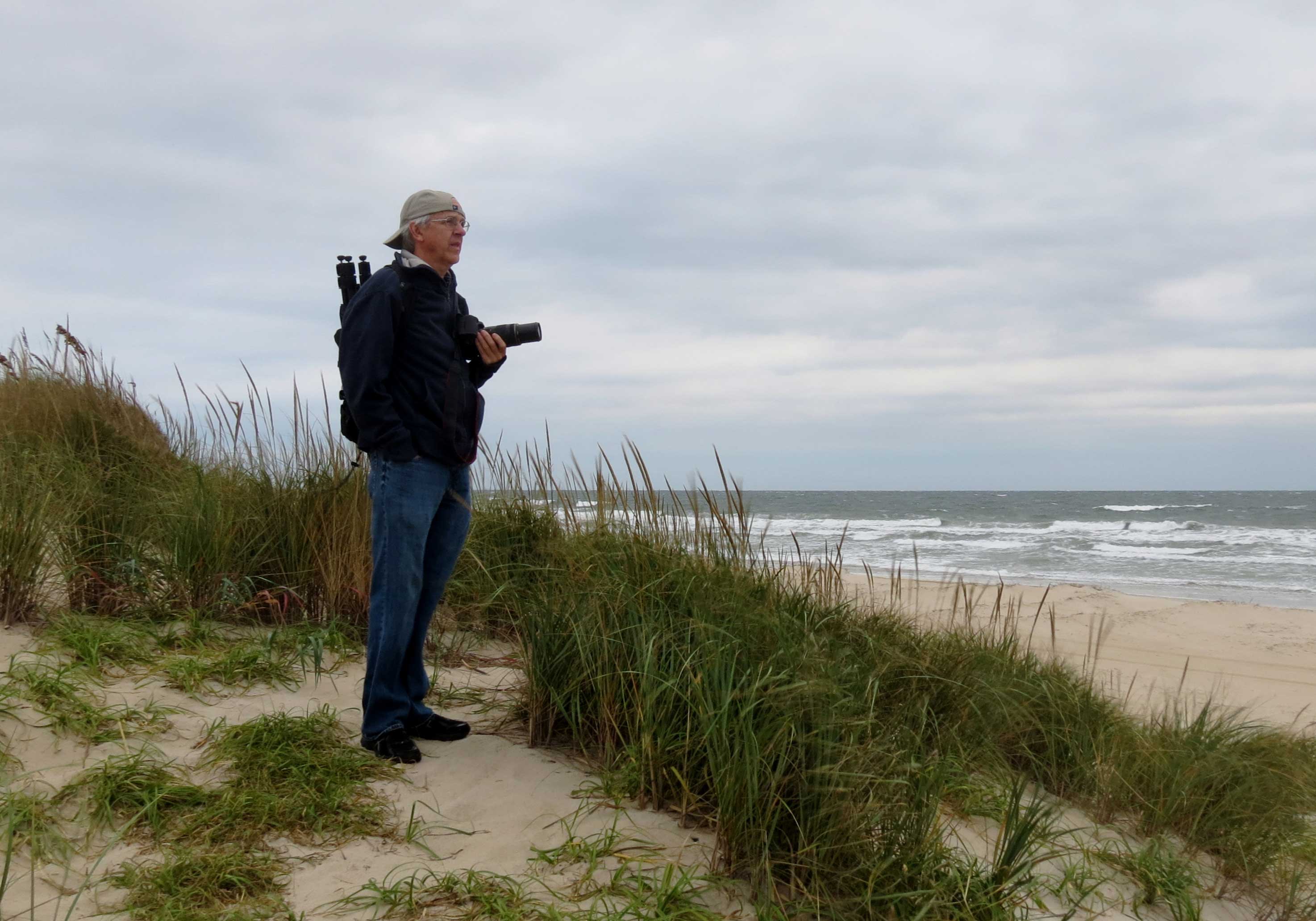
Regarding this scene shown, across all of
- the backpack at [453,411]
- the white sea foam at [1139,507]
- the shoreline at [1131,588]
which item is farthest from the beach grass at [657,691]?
the white sea foam at [1139,507]

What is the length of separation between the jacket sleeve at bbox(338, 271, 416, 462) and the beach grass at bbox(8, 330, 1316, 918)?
80 cm

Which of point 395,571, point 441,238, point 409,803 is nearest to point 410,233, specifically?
point 441,238

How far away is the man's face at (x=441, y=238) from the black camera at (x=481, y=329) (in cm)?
22

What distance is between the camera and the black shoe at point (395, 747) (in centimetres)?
290

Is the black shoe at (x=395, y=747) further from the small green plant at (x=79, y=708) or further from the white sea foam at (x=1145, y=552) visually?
the white sea foam at (x=1145, y=552)

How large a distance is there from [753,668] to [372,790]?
49.0 inches

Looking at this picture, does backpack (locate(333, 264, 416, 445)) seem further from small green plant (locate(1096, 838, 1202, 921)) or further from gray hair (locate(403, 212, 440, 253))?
small green plant (locate(1096, 838, 1202, 921))

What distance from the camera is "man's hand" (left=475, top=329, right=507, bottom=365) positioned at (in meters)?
3.10

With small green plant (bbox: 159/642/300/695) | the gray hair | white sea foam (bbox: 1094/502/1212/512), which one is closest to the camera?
the gray hair

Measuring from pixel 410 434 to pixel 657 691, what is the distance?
3.89ft

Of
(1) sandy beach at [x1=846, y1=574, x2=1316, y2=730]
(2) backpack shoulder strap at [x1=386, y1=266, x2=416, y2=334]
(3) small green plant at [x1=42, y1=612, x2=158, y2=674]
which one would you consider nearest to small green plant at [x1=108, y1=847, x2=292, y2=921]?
(3) small green plant at [x1=42, y1=612, x2=158, y2=674]

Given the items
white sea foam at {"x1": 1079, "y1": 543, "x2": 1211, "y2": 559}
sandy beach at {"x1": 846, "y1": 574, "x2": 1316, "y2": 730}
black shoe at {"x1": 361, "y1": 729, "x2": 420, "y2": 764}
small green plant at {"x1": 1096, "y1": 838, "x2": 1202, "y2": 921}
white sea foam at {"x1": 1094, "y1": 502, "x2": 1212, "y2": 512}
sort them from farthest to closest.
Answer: white sea foam at {"x1": 1094, "y1": 502, "x2": 1212, "y2": 512} → white sea foam at {"x1": 1079, "y1": 543, "x2": 1211, "y2": 559} → sandy beach at {"x1": 846, "y1": 574, "x2": 1316, "y2": 730} → black shoe at {"x1": 361, "y1": 729, "x2": 420, "y2": 764} → small green plant at {"x1": 1096, "y1": 838, "x2": 1202, "y2": 921}

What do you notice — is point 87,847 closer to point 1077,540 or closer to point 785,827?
point 785,827

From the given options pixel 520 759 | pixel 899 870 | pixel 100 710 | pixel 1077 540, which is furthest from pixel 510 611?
pixel 1077 540
